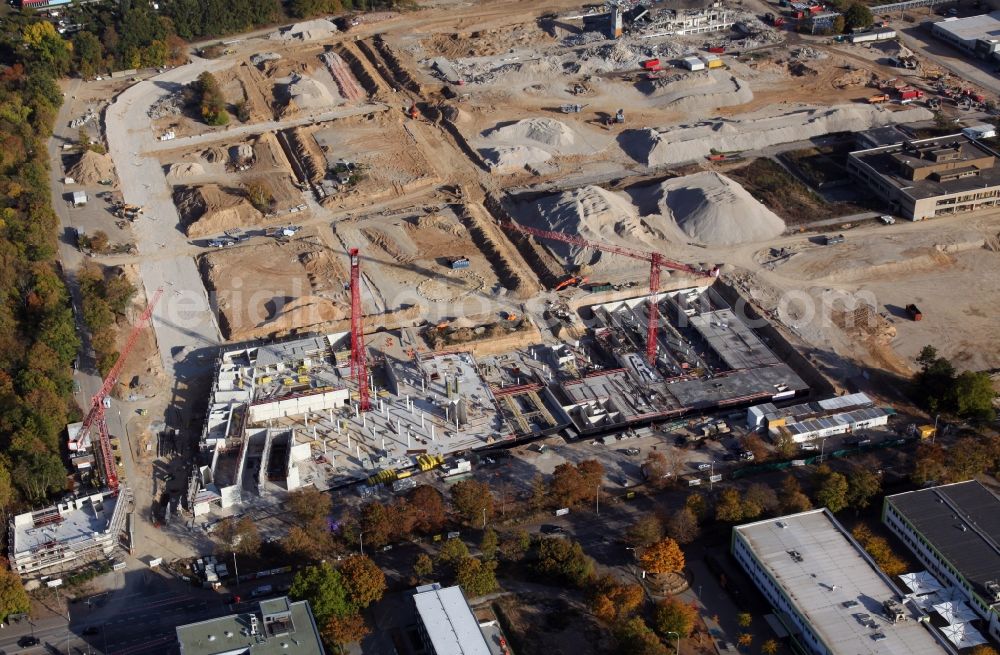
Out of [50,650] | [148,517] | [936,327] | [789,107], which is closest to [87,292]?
[148,517]

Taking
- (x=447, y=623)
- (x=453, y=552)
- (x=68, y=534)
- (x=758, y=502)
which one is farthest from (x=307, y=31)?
(x=447, y=623)

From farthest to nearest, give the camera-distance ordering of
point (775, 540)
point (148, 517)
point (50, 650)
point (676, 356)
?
1. point (676, 356)
2. point (148, 517)
3. point (775, 540)
4. point (50, 650)

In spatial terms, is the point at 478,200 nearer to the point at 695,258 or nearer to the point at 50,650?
the point at 695,258

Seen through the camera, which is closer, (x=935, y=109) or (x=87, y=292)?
(x=87, y=292)

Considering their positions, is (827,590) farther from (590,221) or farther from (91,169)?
(91,169)

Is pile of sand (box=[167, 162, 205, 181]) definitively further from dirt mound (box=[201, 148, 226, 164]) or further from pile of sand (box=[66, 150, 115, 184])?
pile of sand (box=[66, 150, 115, 184])
